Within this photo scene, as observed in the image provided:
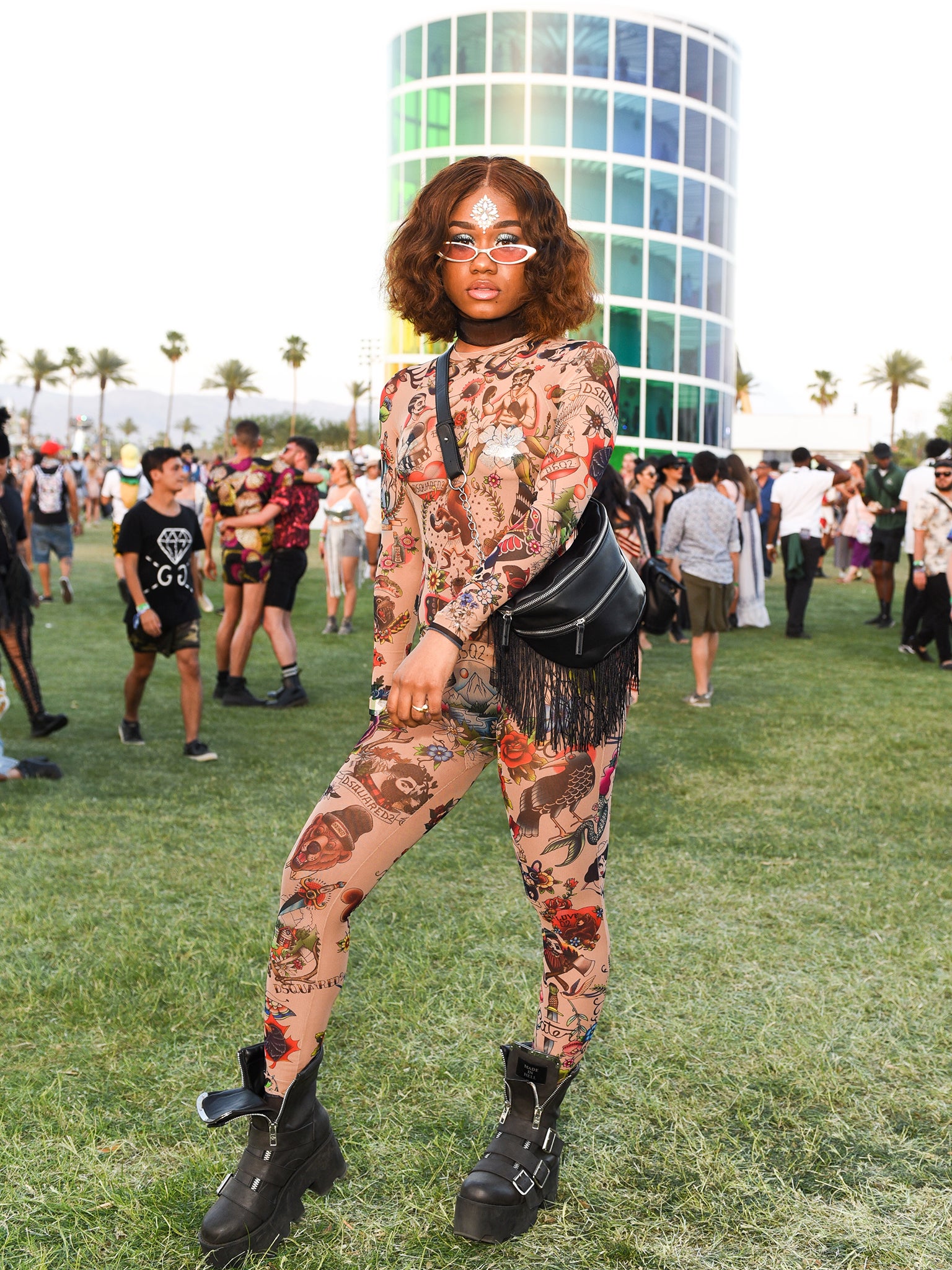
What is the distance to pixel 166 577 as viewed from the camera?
6945mm

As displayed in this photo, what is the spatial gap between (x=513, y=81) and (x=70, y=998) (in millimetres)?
47734

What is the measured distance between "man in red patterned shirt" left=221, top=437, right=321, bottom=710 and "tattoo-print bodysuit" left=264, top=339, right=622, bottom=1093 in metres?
6.62

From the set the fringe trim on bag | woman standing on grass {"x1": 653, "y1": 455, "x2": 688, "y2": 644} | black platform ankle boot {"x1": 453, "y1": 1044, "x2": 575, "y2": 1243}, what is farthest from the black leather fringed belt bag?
woman standing on grass {"x1": 653, "y1": 455, "x2": 688, "y2": 644}

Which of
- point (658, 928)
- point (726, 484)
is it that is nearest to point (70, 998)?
point (658, 928)

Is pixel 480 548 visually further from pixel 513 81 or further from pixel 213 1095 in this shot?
pixel 513 81

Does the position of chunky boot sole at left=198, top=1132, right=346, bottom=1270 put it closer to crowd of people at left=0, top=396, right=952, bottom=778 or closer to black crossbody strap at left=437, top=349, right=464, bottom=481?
black crossbody strap at left=437, top=349, right=464, bottom=481

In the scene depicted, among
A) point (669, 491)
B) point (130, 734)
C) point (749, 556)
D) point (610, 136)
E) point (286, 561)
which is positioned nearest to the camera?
point (130, 734)

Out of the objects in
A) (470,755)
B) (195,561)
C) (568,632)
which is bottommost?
(470,755)

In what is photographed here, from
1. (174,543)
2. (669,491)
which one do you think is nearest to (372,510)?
(669,491)

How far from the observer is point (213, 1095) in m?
2.39

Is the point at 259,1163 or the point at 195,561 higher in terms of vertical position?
the point at 195,561

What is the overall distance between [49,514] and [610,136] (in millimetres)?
37894

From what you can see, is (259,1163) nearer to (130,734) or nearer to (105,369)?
(130,734)

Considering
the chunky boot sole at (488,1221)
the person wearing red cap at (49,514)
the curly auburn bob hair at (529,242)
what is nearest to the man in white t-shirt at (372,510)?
the person wearing red cap at (49,514)
